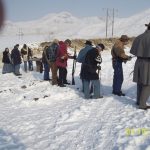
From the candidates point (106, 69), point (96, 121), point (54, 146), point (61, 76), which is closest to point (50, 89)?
point (61, 76)

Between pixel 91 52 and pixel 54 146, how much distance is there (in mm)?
4146

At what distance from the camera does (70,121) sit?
7.71 metres

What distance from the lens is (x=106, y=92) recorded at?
11.3 metres

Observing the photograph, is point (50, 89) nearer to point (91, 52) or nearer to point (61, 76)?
point (61, 76)

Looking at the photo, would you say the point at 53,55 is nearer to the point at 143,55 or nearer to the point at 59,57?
the point at 59,57

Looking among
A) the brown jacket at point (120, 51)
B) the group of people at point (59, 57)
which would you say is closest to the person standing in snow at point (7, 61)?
the group of people at point (59, 57)

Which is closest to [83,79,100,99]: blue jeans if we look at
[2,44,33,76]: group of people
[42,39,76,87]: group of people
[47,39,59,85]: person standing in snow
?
[42,39,76,87]: group of people

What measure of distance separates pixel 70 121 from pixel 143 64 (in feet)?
6.57

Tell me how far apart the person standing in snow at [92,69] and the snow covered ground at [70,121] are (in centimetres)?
34

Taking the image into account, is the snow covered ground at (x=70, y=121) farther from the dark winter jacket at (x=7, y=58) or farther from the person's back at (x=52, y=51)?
the dark winter jacket at (x=7, y=58)

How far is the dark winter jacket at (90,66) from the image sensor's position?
31.7 feet

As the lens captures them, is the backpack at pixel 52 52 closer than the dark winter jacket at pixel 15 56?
Yes

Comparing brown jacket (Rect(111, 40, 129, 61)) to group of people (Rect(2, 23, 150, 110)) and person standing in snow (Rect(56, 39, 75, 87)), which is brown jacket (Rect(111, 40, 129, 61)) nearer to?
group of people (Rect(2, 23, 150, 110))

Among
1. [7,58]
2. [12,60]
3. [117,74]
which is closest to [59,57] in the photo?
[117,74]
